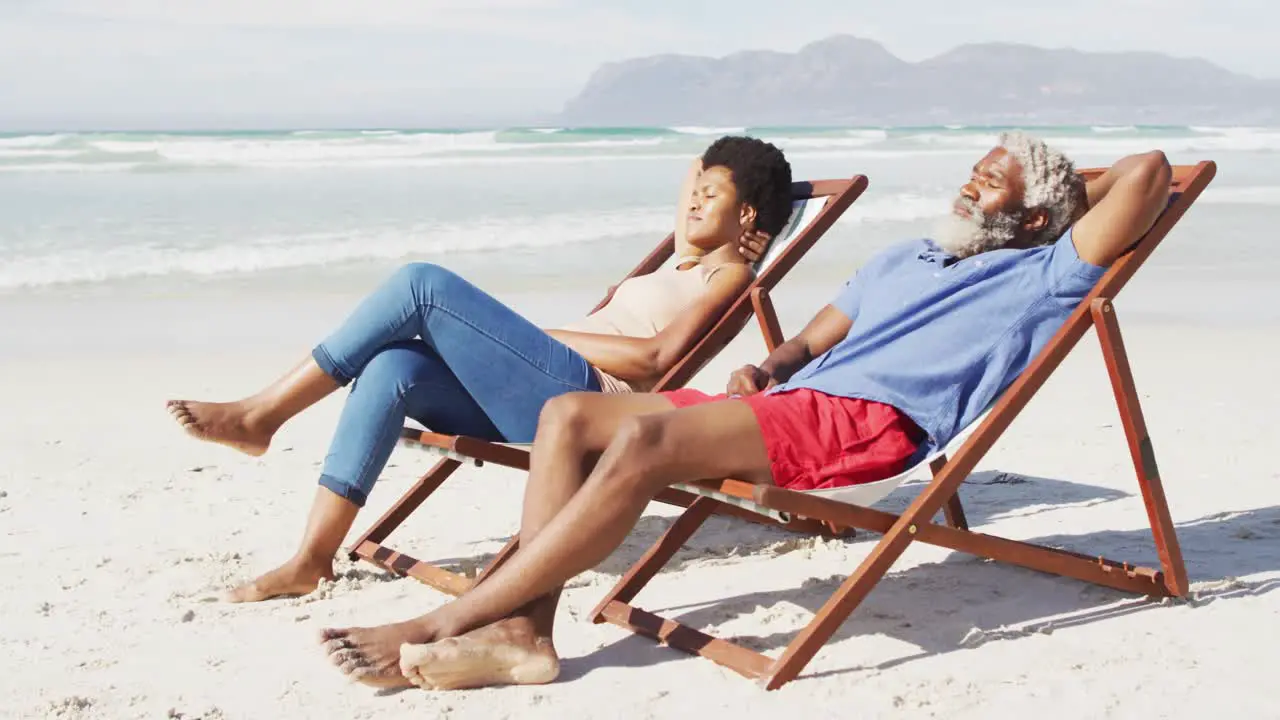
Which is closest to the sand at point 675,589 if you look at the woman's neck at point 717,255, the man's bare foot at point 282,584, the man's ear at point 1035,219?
the man's bare foot at point 282,584

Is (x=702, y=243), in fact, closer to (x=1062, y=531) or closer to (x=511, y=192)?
(x=1062, y=531)

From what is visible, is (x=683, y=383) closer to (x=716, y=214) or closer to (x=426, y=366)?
(x=716, y=214)

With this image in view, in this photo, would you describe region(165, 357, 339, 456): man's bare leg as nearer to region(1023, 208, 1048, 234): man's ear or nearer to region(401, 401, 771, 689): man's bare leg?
region(401, 401, 771, 689): man's bare leg

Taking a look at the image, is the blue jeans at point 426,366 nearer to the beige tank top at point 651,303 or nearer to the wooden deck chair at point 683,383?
the wooden deck chair at point 683,383

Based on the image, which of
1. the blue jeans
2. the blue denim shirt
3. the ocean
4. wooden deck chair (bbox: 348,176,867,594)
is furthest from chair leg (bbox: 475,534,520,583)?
the ocean

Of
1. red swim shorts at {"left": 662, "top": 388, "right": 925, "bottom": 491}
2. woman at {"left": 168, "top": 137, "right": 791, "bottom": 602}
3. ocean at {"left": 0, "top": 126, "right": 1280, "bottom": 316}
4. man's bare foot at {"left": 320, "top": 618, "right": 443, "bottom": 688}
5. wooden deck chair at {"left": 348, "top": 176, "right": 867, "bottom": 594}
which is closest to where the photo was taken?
man's bare foot at {"left": 320, "top": 618, "right": 443, "bottom": 688}

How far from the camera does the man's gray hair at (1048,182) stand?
3.48 m

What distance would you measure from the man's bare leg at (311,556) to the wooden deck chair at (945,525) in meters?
0.74

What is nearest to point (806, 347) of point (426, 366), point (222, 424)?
point (426, 366)

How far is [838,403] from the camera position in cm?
334

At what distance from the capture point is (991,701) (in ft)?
9.78

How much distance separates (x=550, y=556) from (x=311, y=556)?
3.61ft

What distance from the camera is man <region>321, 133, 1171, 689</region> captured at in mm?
2955

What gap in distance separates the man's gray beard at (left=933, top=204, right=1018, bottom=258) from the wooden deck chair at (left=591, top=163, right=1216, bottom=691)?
0.93 feet
